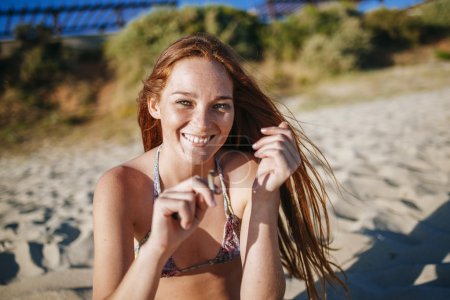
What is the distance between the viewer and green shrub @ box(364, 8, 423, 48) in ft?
55.4

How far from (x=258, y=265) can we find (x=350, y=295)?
89 centimetres

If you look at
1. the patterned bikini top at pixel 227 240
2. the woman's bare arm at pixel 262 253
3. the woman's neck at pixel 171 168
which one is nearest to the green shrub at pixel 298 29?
the woman's neck at pixel 171 168

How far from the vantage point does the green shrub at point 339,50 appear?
1384cm

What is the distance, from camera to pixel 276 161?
4.16 feet

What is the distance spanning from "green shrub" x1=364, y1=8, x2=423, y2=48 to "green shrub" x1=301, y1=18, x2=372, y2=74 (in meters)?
2.86

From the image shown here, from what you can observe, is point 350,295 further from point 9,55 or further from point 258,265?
point 9,55

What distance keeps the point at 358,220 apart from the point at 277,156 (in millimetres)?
1807

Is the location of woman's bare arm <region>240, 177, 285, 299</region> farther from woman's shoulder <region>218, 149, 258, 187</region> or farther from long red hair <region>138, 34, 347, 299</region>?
long red hair <region>138, 34, 347, 299</region>

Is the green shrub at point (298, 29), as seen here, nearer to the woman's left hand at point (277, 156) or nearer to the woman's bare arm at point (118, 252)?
the woman's left hand at point (277, 156)

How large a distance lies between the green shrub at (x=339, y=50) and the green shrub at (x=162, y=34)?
2.86 meters

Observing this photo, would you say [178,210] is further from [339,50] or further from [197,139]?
[339,50]

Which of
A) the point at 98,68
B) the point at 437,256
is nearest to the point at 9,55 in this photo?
the point at 98,68

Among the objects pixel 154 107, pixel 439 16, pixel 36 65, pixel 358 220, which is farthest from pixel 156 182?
pixel 439 16

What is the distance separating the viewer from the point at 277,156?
1.26 metres
